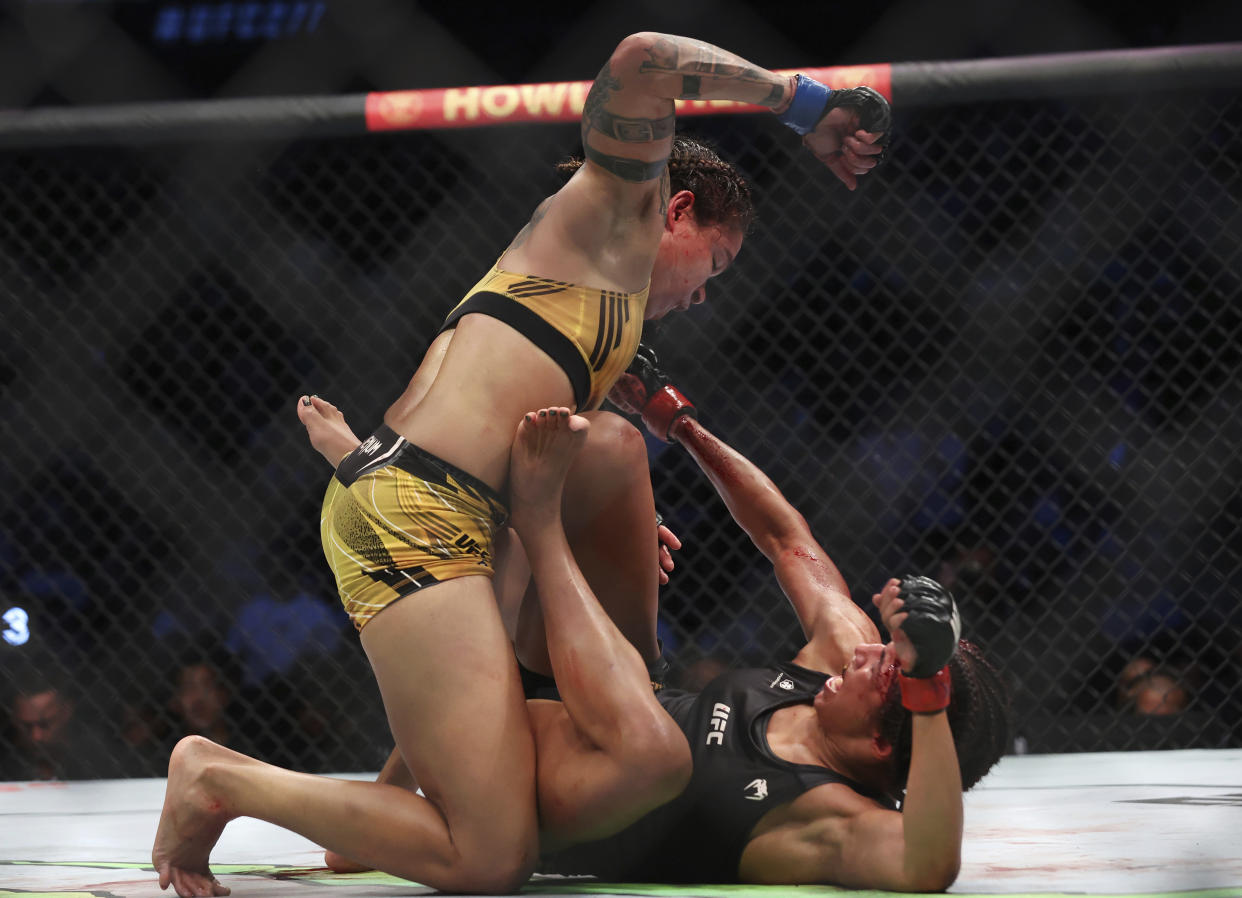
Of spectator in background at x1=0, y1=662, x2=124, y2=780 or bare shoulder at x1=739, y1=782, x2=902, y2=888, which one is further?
spectator in background at x1=0, y1=662, x2=124, y2=780

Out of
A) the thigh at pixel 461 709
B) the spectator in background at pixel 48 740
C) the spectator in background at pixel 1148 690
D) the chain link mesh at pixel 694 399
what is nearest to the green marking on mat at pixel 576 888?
the thigh at pixel 461 709

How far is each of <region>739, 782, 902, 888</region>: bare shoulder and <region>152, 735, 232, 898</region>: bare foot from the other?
53cm

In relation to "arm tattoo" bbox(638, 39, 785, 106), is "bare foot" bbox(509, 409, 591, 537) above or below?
below

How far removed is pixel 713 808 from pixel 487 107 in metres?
1.46

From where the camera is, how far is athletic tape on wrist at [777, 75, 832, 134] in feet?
4.08

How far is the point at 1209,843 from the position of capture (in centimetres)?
129

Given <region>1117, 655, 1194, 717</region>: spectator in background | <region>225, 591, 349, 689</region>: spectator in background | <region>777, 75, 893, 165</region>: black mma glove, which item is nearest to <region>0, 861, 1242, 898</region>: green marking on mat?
<region>777, 75, 893, 165</region>: black mma glove

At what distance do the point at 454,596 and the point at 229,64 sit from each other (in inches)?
101

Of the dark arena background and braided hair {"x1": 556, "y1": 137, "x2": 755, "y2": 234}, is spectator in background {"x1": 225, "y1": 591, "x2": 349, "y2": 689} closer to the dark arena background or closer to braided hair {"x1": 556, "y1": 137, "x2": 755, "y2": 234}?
the dark arena background

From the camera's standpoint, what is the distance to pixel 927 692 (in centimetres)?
106

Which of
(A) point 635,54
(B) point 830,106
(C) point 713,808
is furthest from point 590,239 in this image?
(C) point 713,808

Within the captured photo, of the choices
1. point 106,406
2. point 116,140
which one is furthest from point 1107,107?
point 106,406

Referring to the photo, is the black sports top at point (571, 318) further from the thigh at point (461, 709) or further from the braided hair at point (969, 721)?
the braided hair at point (969, 721)

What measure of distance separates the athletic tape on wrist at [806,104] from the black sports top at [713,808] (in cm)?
64
